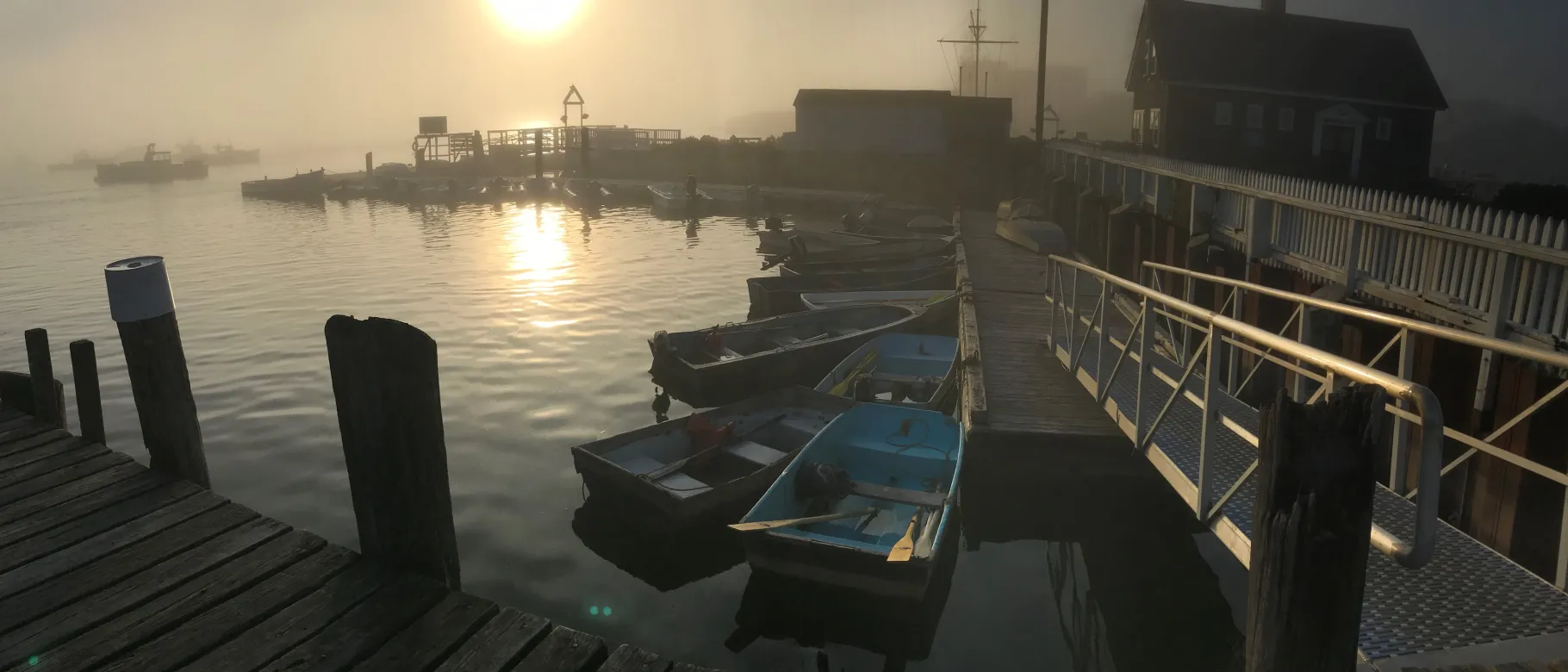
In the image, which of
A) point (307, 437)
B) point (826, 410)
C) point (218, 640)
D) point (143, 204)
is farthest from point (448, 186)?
point (218, 640)

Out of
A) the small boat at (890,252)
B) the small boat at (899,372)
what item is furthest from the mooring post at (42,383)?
the small boat at (890,252)

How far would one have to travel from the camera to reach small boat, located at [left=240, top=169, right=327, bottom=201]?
78938 mm

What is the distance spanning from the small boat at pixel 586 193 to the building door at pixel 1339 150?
44.8m

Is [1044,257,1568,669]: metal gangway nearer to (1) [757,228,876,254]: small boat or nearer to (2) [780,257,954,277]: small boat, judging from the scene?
(2) [780,257,954,277]: small boat

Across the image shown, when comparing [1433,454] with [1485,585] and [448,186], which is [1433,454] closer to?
[1485,585]

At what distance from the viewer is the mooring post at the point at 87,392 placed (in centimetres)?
911

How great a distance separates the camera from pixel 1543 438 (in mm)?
7238

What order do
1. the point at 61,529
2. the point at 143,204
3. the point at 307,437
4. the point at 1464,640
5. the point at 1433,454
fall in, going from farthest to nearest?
the point at 143,204
the point at 307,437
the point at 61,529
the point at 1464,640
the point at 1433,454

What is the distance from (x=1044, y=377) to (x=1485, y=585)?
8.00 metres

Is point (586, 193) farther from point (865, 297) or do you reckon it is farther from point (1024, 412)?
point (1024, 412)

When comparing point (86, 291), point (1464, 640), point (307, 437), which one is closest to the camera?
point (1464, 640)

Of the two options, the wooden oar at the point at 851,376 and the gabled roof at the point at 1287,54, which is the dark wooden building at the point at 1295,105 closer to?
the gabled roof at the point at 1287,54

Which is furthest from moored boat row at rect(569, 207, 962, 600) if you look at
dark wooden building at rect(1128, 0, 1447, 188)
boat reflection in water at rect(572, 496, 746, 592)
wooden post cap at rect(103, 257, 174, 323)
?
dark wooden building at rect(1128, 0, 1447, 188)

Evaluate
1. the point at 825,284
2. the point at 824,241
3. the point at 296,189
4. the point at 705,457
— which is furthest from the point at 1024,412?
the point at 296,189
